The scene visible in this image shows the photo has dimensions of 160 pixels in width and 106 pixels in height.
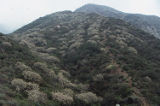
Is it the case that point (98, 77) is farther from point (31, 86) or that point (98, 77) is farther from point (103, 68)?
point (31, 86)

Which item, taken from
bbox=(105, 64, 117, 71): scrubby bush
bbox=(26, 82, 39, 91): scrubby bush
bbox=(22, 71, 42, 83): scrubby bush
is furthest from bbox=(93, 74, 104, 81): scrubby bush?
bbox=(26, 82, 39, 91): scrubby bush

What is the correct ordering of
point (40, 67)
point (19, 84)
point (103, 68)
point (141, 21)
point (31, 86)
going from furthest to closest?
point (141, 21), point (103, 68), point (40, 67), point (31, 86), point (19, 84)

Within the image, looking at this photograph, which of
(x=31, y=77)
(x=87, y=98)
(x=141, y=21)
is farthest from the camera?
(x=141, y=21)

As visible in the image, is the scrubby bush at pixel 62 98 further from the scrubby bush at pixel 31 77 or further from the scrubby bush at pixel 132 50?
the scrubby bush at pixel 132 50

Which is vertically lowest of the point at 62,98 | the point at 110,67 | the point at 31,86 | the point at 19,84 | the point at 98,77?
the point at 98,77

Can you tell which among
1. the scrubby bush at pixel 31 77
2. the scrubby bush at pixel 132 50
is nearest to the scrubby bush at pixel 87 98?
the scrubby bush at pixel 31 77

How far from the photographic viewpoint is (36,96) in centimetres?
1523

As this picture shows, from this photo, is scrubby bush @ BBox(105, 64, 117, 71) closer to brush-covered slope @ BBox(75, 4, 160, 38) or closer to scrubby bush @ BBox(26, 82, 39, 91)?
scrubby bush @ BBox(26, 82, 39, 91)

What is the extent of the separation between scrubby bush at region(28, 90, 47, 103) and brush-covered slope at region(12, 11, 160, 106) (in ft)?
3.39

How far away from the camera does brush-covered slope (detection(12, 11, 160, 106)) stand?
18703 mm

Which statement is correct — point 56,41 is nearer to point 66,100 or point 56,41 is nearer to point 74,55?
point 74,55

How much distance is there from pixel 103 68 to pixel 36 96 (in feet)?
41.8

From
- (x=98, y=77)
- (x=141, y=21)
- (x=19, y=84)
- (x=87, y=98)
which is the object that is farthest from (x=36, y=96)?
(x=141, y=21)

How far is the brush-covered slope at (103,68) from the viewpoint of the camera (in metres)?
18.7
